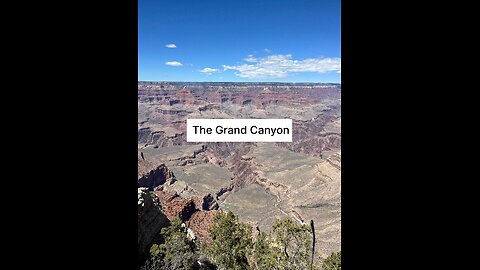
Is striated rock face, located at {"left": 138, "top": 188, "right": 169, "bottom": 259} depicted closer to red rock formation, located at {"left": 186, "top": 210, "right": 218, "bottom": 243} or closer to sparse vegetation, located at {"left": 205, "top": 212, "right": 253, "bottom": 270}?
sparse vegetation, located at {"left": 205, "top": 212, "right": 253, "bottom": 270}

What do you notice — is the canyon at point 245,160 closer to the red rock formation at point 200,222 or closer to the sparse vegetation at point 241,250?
the red rock formation at point 200,222

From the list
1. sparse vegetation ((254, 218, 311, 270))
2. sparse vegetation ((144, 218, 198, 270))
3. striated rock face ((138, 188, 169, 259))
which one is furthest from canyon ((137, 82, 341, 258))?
sparse vegetation ((144, 218, 198, 270))

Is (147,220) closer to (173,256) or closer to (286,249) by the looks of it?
(173,256)

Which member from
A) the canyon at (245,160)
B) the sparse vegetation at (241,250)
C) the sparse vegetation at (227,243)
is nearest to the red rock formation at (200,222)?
the canyon at (245,160)
